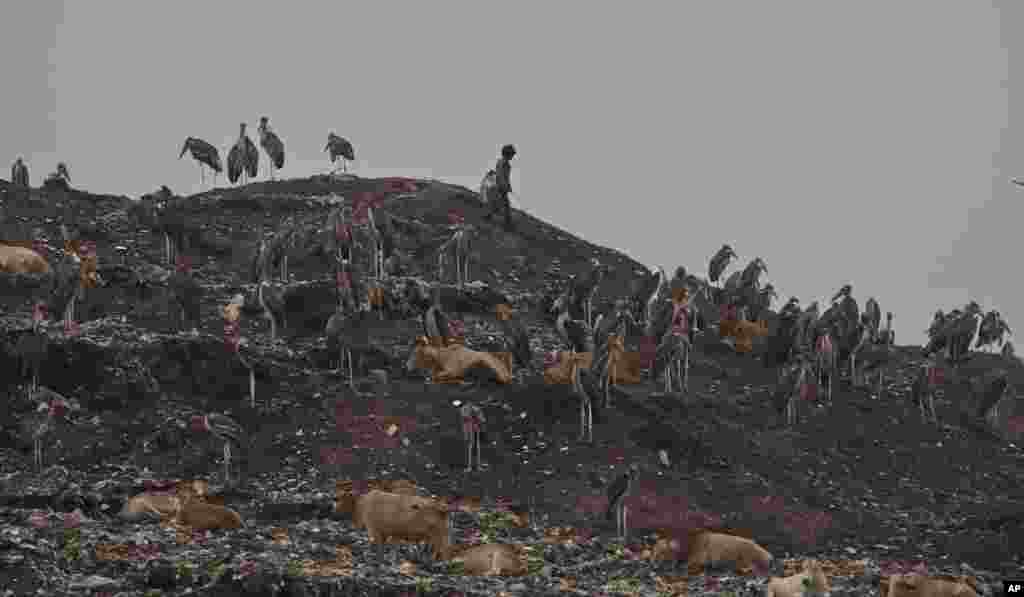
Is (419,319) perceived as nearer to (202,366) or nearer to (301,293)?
(301,293)

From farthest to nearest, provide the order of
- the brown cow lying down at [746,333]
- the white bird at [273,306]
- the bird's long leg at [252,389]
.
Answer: the brown cow lying down at [746,333] → the white bird at [273,306] → the bird's long leg at [252,389]

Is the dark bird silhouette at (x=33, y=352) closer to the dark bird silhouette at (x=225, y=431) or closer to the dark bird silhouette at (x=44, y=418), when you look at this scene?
the dark bird silhouette at (x=44, y=418)

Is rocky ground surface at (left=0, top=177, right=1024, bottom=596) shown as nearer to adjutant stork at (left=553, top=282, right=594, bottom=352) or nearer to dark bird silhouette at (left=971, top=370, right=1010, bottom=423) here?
dark bird silhouette at (left=971, top=370, right=1010, bottom=423)

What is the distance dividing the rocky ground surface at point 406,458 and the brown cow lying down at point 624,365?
3.07ft

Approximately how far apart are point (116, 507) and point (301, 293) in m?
14.9

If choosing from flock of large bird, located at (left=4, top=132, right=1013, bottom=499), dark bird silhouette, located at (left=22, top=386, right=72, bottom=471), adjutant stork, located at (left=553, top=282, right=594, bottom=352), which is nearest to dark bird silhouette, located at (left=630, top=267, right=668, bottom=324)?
flock of large bird, located at (left=4, top=132, right=1013, bottom=499)

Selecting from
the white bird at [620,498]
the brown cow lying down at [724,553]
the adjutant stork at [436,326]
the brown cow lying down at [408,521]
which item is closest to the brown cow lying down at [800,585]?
the brown cow lying down at [724,553]

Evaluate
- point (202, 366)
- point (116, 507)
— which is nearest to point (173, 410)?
point (202, 366)

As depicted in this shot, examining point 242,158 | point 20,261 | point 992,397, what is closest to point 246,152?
point 242,158

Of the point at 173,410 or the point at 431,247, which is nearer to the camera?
the point at 173,410

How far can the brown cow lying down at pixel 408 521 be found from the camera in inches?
1257

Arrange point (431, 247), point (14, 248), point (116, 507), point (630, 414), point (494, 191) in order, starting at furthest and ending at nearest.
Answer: point (494, 191), point (431, 247), point (14, 248), point (630, 414), point (116, 507)

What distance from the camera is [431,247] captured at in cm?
5578

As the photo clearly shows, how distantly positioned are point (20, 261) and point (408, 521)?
19559 mm
